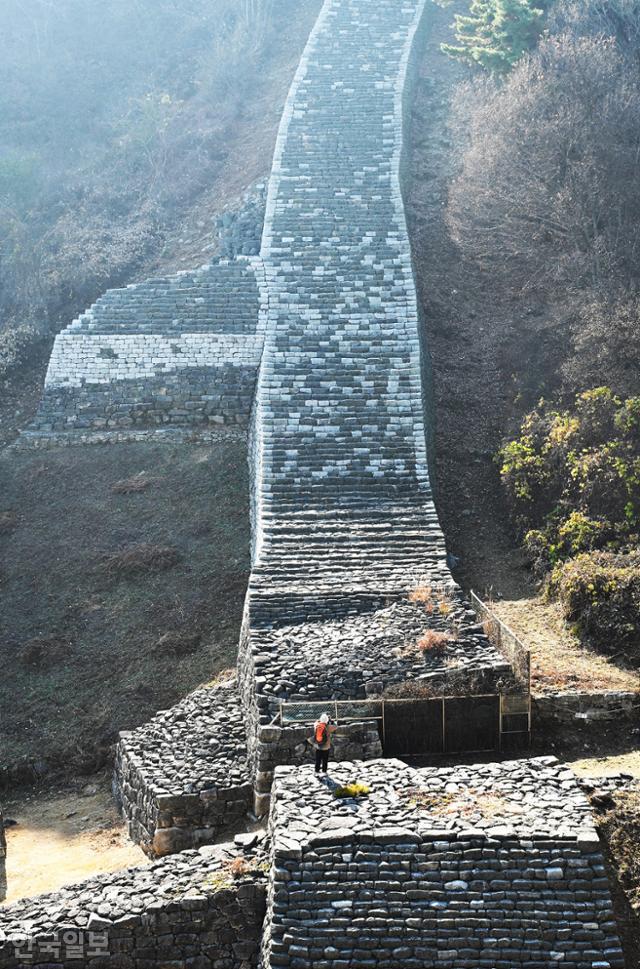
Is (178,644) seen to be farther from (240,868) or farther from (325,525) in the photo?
(240,868)

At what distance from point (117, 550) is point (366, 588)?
5454 mm

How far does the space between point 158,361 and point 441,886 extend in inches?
585

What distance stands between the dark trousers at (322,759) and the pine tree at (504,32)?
20459 mm

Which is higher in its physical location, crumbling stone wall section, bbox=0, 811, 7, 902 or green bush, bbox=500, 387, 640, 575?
green bush, bbox=500, 387, 640, 575

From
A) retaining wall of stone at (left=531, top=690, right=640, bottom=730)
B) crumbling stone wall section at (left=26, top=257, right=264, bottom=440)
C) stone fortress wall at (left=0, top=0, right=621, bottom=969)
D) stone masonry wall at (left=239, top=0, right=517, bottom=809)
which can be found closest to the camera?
stone fortress wall at (left=0, top=0, right=621, bottom=969)

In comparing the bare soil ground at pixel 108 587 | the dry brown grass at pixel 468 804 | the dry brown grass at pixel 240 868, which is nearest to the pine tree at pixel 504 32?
the bare soil ground at pixel 108 587

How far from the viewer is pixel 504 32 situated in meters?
29.5

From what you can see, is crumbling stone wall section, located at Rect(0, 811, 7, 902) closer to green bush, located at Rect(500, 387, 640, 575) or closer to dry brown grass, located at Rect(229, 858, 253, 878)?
dry brown grass, located at Rect(229, 858, 253, 878)

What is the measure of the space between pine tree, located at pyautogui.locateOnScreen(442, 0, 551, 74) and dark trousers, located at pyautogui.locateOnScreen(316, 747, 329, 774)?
20.5 meters

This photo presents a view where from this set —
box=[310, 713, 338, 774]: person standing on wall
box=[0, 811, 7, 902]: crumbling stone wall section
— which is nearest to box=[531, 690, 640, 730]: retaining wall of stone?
box=[310, 713, 338, 774]: person standing on wall

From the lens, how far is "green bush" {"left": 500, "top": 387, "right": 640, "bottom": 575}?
18906 millimetres

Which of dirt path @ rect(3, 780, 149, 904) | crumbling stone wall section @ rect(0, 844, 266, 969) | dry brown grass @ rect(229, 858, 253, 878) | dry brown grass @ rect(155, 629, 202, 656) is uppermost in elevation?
dry brown grass @ rect(229, 858, 253, 878)

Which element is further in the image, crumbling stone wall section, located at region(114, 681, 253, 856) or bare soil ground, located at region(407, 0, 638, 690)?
bare soil ground, located at region(407, 0, 638, 690)

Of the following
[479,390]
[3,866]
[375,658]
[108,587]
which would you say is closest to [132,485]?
[108,587]
